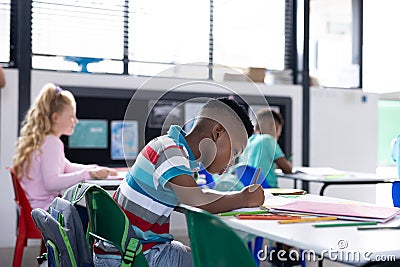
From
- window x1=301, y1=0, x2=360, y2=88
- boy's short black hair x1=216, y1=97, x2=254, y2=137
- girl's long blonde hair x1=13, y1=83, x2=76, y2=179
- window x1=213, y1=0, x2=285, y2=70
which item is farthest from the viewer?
window x1=301, y1=0, x2=360, y2=88

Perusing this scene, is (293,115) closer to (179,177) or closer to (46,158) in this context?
(46,158)

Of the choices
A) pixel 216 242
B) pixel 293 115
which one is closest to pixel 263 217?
pixel 216 242

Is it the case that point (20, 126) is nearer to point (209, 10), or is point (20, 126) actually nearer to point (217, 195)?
point (209, 10)

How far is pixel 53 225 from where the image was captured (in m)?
1.55

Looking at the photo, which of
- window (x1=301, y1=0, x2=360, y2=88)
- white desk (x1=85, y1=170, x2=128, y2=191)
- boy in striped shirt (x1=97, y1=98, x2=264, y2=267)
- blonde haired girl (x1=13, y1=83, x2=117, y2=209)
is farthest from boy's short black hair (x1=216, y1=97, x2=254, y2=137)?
window (x1=301, y1=0, x2=360, y2=88)

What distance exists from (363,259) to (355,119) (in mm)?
4509

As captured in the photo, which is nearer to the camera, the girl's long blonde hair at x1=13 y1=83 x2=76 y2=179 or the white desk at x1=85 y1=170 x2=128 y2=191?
the white desk at x1=85 y1=170 x2=128 y2=191

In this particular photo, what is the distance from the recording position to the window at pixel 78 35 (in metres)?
4.38

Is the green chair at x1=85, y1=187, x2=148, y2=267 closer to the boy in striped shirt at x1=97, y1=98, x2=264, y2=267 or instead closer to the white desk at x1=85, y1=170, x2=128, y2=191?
the boy in striped shirt at x1=97, y1=98, x2=264, y2=267

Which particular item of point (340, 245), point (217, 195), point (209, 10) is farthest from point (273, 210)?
point (209, 10)

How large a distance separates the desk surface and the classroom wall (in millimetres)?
2639

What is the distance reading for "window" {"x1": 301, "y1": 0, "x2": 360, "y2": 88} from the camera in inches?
215

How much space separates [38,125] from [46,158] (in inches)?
10.2

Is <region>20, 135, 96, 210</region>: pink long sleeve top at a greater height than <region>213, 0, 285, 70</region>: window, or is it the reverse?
<region>213, 0, 285, 70</region>: window
